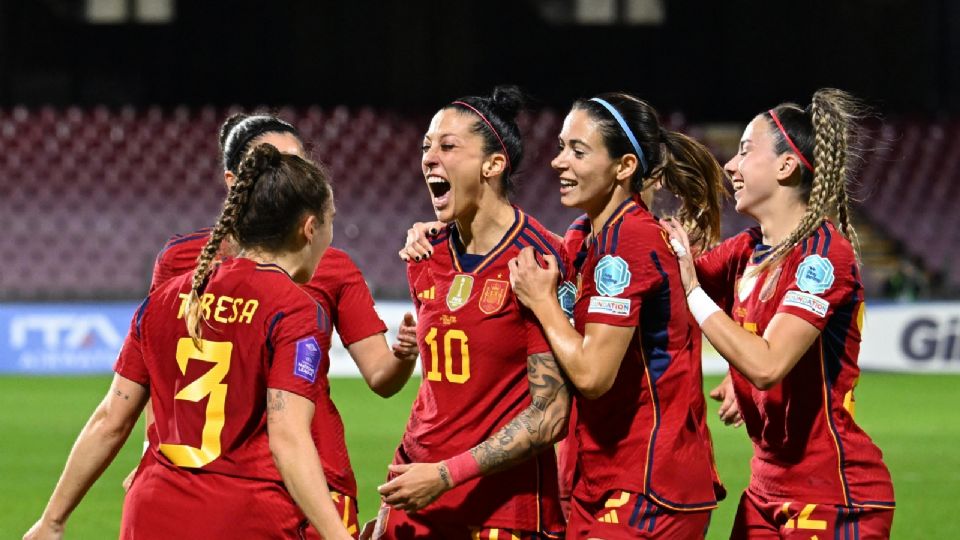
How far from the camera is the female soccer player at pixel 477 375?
351 centimetres

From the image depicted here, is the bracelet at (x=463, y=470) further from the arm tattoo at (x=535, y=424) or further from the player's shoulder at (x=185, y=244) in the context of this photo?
the player's shoulder at (x=185, y=244)

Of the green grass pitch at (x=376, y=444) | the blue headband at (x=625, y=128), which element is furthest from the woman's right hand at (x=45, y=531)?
the green grass pitch at (x=376, y=444)

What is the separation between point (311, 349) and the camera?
3.15 m

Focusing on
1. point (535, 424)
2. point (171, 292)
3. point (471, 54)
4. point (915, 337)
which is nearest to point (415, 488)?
point (535, 424)

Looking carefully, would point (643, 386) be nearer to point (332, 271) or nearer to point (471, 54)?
point (332, 271)

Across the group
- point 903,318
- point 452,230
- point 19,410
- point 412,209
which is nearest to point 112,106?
point 412,209

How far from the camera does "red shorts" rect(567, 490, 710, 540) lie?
3498 mm

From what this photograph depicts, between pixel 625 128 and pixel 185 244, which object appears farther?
pixel 185 244

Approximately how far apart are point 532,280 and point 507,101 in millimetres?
707

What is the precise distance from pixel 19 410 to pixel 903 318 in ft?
30.9

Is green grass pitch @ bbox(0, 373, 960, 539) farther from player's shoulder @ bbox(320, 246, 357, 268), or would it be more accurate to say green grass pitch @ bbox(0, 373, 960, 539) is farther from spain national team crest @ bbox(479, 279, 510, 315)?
spain national team crest @ bbox(479, 279, 510, 315)

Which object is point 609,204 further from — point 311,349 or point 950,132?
point 950,132

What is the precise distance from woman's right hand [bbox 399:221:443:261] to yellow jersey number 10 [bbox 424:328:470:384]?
29 centimetres

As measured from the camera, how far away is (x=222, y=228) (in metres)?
3.22
